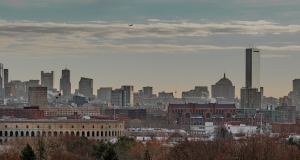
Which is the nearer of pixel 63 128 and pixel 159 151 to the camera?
pixel 159 151

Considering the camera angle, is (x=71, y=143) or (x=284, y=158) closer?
(x=284, y=158)

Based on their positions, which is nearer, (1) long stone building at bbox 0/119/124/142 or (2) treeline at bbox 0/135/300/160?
(2) treeline at bbox 0/135/300/160

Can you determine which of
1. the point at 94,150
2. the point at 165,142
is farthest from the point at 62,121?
the point at 94,150

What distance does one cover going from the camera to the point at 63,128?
17538cm

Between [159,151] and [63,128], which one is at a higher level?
[63,128]

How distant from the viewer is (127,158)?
112000 mm

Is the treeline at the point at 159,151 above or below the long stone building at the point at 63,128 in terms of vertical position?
below

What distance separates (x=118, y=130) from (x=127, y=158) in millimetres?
64179

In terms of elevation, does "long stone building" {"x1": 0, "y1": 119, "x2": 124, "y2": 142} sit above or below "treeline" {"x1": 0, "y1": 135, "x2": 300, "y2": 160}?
above

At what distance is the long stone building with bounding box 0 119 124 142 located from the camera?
173125mm

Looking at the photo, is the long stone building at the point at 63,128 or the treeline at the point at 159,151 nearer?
the treeline at the point at 159,151

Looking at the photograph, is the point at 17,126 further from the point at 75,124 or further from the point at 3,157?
the point at 3,157

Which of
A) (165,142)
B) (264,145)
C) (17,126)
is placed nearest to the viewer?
(264,145)

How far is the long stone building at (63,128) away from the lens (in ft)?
568
